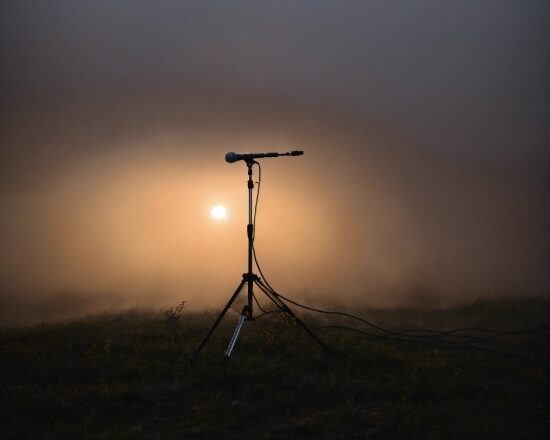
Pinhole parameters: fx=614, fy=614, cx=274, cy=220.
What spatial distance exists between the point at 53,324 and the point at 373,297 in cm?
465

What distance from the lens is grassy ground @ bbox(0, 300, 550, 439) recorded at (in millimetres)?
5020

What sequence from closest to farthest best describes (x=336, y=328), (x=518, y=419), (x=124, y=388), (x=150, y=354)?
(x=518, y=419) < (x=124, y=388) < (x=150, y=354) < (x=336, y=328)

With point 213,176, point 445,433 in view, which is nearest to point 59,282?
point 213,176

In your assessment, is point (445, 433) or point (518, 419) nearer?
point (445, 433)

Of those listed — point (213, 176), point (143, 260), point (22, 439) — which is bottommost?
point (22, 439)

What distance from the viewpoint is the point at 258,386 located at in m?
5.79

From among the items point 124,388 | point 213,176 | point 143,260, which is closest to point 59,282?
point 143,260

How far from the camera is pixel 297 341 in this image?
716 cm

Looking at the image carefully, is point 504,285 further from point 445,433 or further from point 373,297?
point 445,433

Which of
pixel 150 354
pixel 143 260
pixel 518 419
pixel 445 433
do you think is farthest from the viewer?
pixel 143 260

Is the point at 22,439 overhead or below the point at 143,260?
below

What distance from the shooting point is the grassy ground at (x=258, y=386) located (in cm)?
502

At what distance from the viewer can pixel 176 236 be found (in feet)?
34.4

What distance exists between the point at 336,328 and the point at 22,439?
4.14 meters
